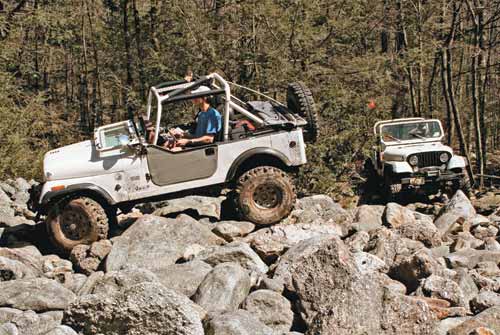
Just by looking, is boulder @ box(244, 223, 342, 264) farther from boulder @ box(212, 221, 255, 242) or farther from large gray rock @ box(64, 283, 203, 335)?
large gray rock @ box(64, 283, 203, 335)

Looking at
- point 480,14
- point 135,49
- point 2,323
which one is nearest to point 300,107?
point 2,323

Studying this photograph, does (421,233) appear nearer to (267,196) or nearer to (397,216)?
(397,216)

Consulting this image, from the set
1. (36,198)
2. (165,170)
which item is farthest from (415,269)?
(36,198)

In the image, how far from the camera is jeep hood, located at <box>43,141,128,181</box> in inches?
331

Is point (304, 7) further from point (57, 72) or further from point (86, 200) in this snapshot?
point (57, 72)

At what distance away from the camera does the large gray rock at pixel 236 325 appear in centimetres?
491

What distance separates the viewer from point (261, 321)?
18.3 feet

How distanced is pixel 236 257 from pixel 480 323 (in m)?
2.57

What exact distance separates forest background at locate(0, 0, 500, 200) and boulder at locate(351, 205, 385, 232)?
9.84 ft

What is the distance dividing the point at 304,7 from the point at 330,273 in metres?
10.2

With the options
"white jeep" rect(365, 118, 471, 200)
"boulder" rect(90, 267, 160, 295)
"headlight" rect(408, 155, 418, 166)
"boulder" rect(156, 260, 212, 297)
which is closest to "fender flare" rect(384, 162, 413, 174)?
"white jeep" rect(365, 118, 471, 200)

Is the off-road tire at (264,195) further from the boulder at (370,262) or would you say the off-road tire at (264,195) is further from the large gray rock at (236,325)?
the large gray rock at (236,325)

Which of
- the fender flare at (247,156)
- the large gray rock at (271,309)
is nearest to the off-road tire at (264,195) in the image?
the fender flare at (247,156)

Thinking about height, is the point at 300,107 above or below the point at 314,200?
above
